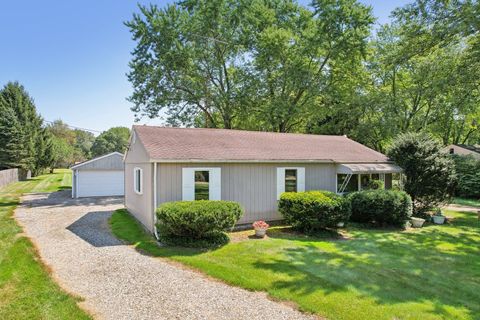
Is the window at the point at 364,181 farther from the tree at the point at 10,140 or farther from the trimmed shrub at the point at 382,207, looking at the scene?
the tree at the point at 10,140

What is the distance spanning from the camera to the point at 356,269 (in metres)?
7.45

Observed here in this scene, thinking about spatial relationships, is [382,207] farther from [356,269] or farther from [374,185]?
[356,269]

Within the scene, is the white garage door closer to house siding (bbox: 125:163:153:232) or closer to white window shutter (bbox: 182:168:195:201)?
house siding (bbox: 125:163:153:232)

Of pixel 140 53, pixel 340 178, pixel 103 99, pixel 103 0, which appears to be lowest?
pixel 340 178

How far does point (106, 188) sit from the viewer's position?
76.1 ft

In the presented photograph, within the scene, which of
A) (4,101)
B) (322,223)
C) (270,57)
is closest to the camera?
(322,223)

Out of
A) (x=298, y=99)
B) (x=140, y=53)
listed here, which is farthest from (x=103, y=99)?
(x=298, y=99)

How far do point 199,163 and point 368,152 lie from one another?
10.5m

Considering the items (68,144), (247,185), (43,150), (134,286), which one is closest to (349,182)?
(247,185)

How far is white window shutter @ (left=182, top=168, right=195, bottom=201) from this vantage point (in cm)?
1063

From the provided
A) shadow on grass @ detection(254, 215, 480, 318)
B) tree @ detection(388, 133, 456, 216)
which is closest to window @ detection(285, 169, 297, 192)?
shadow on grass @ detection(254, 215, 480, 318)

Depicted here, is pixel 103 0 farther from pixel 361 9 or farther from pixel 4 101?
pixel 4 101

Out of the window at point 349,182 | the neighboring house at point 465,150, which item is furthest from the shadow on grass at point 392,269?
the neighboring house at point 465,150

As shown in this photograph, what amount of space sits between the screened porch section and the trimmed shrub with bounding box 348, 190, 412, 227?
97cm
